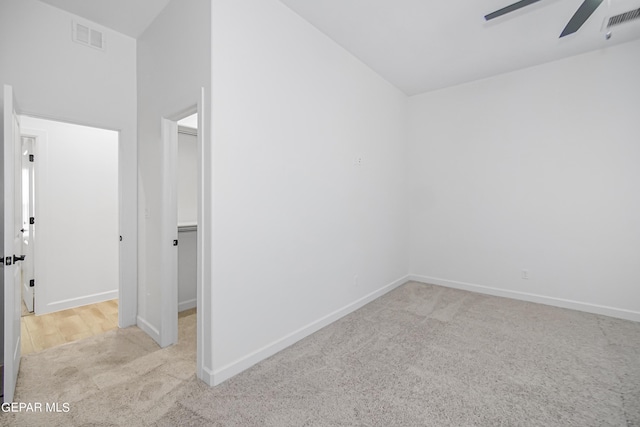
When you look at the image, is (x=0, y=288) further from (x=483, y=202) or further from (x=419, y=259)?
(x=483, y=202)

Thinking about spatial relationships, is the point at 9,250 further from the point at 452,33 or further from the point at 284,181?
the point at 452,33

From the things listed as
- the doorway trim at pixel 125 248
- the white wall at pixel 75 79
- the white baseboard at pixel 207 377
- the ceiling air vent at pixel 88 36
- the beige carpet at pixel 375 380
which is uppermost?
the ceiling air vent at pixel 88 36

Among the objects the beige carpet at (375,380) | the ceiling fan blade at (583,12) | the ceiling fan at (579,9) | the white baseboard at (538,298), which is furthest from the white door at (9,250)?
the white baseboard at (538,298)

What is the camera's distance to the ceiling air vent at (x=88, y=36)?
2.74 meters

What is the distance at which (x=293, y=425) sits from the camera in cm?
176

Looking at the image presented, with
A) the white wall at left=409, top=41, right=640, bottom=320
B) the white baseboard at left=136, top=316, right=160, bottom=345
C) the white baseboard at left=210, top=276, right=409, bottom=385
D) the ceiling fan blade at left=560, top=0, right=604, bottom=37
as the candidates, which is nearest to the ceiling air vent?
the white baseboard at left=136, top=316, right=160, bottom=345

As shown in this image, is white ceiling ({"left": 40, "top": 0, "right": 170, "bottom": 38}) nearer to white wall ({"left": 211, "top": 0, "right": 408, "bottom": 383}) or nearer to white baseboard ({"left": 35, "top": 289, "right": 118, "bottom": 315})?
white wall ({"left": 211, "top": 0, "right": 408, "bottom": 383})

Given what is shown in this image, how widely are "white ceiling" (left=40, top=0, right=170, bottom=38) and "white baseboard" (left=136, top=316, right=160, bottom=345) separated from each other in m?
2.92

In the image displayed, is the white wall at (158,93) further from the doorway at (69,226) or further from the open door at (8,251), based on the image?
the open door at (8,251)

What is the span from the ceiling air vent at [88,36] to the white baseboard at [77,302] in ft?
9.88

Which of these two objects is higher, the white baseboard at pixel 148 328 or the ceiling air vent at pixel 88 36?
the ceiling air vent at pixel 88 36

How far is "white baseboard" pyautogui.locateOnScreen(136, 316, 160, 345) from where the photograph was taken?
9.27 feet

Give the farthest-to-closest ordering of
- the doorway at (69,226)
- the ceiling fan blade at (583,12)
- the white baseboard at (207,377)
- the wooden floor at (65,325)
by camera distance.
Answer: the doorway at (69,226)
the wooden floor at (65,325)
the white baseboard at (207,377)
the ceiling fan blade at (583,12)

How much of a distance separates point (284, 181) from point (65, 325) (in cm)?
293
